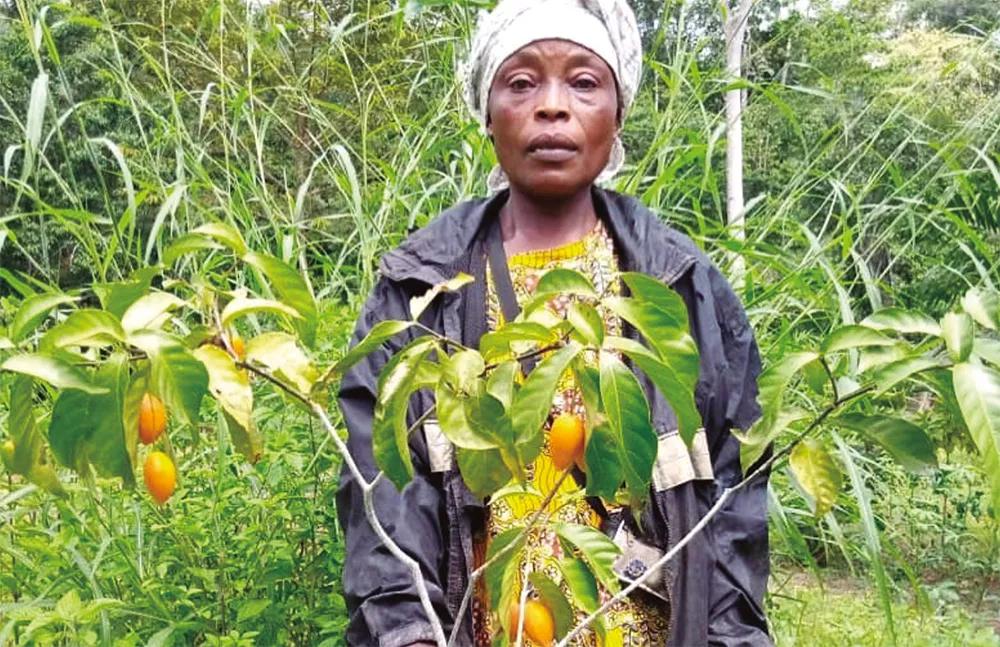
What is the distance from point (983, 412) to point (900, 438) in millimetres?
126

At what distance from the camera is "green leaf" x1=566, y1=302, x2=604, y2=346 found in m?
0.59

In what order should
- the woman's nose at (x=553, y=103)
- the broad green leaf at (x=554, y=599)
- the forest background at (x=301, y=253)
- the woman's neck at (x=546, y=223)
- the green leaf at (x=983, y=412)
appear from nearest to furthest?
the green leaf at (x=983, y=412) → the broad green leaf at (x=554, y=599) → the woman's nose at (x=553, y=103) → the woman's neck at (x=546, y=223) → the forest background at (x=301, y=253)

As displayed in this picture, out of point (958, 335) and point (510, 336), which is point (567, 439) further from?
point (958, 335)

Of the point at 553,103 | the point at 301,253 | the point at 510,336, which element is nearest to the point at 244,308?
the point at 510,336

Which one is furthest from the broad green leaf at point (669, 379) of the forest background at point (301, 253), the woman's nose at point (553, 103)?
the forest background at point (301, 253)

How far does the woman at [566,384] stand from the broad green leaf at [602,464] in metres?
0.51

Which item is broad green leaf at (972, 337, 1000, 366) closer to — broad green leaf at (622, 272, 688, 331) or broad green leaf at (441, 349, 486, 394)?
broad green leaf at (622, 272, 688, 331)

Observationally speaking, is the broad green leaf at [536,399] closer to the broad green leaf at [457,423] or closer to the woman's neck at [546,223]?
the broad green leaf at [457,423]

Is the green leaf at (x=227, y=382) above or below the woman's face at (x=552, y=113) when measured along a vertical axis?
below

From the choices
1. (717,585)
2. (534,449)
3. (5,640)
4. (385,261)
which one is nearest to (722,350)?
(717,585)

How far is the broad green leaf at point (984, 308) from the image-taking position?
63 cm

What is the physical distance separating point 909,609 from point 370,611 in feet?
7.63

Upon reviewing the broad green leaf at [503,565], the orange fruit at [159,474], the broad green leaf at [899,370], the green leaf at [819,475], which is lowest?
the broad green leaf at [503,565]

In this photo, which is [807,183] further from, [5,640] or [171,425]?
[5,640]
